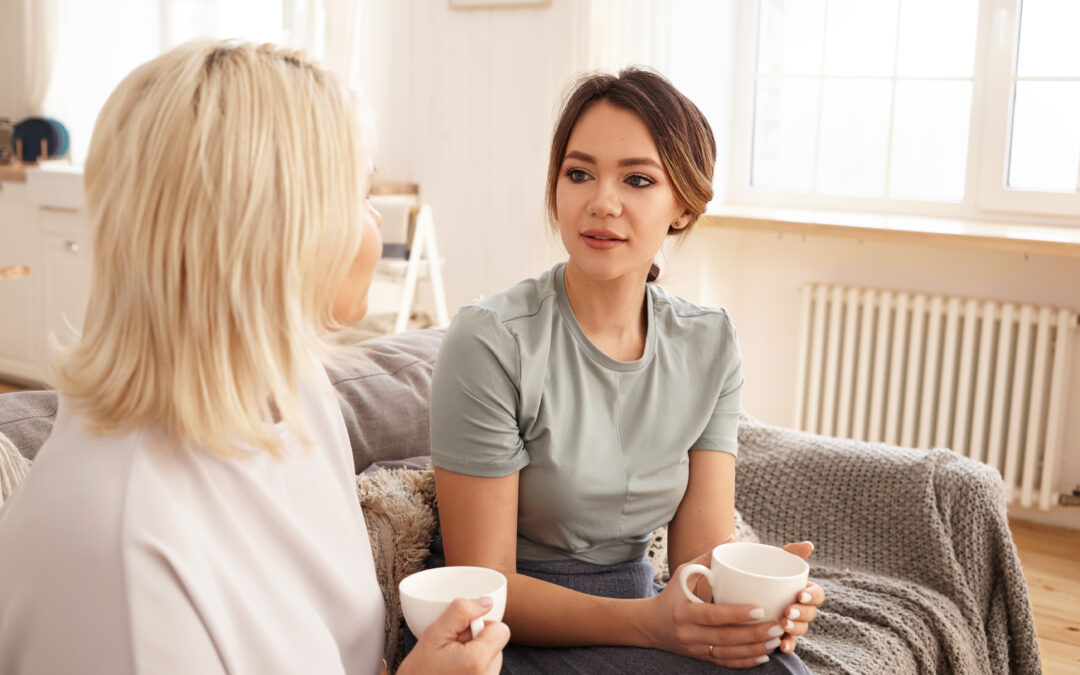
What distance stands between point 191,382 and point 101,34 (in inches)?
216

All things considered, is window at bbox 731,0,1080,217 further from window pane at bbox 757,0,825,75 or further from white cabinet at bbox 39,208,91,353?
white cabinet at bbox 39,208,91,353


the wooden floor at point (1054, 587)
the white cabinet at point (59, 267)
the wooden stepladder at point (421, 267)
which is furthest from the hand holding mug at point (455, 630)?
the white cabinet at point (59, 267)

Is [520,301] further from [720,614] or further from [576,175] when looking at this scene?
[720,614]

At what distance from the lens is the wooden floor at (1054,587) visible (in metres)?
2.44

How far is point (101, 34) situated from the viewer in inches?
218

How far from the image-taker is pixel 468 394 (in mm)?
1305

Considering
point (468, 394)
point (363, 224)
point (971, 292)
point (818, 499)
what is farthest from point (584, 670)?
point (971, 292)

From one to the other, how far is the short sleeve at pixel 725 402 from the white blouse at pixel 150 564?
734 mm

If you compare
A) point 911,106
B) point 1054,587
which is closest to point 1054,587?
point 1054,587

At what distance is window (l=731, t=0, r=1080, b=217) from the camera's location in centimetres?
329

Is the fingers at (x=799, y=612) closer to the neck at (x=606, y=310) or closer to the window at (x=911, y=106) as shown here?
the neck at (x=606, y=310)

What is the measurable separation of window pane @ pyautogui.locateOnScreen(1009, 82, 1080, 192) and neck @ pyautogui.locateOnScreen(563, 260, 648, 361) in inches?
97.1

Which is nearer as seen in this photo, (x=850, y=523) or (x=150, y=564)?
(x=150, y=564)

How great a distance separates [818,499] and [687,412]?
2.03 ft
